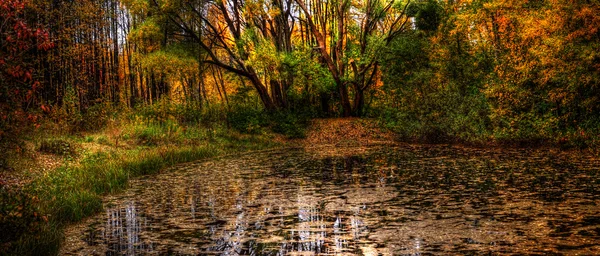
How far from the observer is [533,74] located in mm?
16016

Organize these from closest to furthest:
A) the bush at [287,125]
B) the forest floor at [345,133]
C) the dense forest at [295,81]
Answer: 1. the dense forest at [295,81]
2. the forest floor at [345,133]
3. the bush at [287,125]

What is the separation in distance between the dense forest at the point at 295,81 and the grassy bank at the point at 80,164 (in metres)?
0.05

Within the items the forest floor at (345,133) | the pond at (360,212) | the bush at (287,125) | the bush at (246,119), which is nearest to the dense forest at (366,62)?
the bush at (246,119)

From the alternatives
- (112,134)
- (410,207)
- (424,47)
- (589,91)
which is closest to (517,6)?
(589,91)

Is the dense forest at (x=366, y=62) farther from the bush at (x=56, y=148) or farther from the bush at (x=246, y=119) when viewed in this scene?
the bush at (x=56, y=148)

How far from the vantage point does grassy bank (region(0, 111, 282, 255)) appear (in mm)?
5020

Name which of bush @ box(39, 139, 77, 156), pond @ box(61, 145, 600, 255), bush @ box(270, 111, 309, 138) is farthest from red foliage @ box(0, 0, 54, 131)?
bush @ box(270, 111, 309, 138)

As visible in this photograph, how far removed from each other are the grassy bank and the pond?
418 mm

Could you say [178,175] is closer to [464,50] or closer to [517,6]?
Result: [517,6]

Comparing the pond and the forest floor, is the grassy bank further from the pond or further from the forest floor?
the forest floor

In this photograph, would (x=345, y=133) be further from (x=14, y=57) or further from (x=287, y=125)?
(x=14, y=57)

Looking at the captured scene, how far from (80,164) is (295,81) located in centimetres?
1600

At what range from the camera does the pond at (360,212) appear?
501 centimetres

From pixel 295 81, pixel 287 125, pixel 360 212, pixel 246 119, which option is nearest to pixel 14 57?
pixel 360 212
